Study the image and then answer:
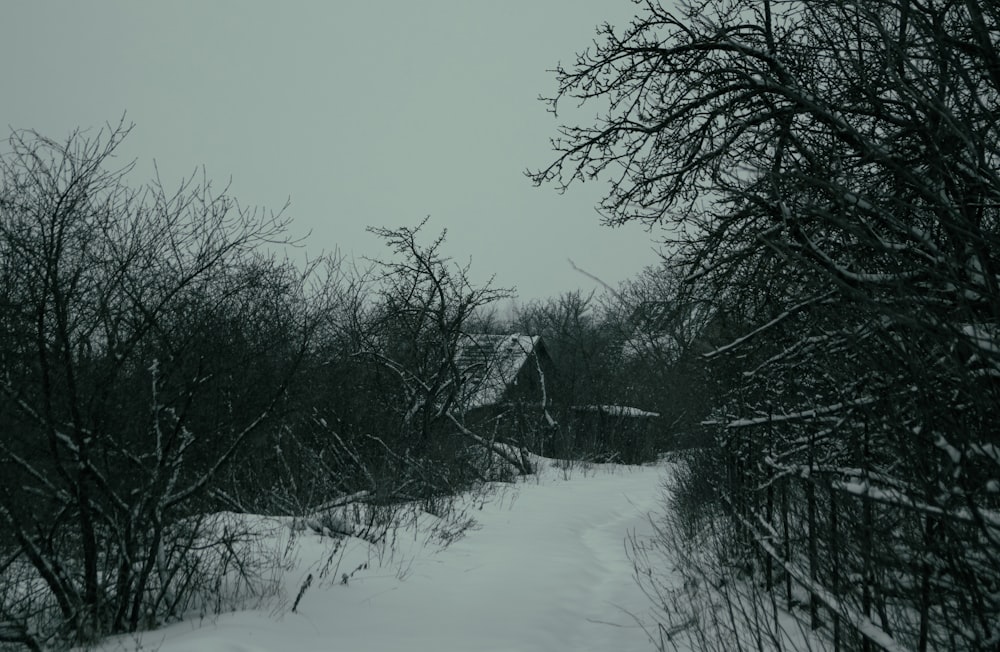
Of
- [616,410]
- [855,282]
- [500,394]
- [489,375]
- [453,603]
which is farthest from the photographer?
[616,410]

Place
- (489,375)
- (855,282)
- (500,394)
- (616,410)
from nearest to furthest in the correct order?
(855,282) → (489,375) → (500,394) → (616,410)

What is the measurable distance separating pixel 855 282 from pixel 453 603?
14.6 feet

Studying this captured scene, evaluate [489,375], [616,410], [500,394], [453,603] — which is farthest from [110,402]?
[616,410]

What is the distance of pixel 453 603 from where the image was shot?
6.62 meters

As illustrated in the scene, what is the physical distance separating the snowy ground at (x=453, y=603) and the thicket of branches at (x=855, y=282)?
5.16 feet

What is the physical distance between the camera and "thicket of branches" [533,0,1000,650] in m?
2.47

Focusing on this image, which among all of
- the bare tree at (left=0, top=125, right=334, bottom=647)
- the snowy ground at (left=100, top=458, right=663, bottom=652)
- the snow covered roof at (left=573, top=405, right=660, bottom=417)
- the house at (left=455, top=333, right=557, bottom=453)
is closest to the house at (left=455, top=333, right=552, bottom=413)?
the house at (left=455, top=333, right=557, bottom=453)

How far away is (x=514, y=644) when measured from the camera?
553cm

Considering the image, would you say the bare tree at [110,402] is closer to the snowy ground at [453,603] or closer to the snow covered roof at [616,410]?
the snowy ground at [453,603]

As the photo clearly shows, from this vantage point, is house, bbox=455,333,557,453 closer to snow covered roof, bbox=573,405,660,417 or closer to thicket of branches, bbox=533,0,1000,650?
snow covered roof, bbox=573,405,660,417

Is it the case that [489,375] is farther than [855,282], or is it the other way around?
[489,375]

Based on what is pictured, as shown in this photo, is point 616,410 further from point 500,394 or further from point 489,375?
point 489,375

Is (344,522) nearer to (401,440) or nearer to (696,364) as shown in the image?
(696,364)

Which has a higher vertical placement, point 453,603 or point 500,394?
point 500,394
